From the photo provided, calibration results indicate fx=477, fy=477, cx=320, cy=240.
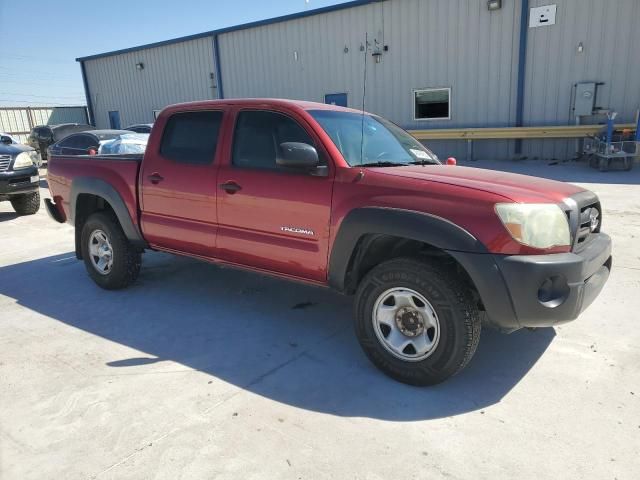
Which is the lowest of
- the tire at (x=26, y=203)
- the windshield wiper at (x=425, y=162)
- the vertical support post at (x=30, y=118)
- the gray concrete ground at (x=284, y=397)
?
the gray concrete ground at (x=284, y=397)

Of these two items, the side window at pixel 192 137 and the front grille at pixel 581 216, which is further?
the side window at pixel 192 137

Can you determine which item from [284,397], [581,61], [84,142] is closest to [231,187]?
[284,397]

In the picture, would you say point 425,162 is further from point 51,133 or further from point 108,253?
point 51,133

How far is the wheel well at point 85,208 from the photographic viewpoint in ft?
16.4

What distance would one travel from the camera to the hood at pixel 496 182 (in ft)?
9.08

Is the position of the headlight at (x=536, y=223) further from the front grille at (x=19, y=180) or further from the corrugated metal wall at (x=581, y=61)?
the corrugated metal wall at (x=581, y=61)

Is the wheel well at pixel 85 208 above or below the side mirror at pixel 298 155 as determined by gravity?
below

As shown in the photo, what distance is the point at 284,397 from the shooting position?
2893 millimetres

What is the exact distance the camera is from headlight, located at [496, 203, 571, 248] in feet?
8.57

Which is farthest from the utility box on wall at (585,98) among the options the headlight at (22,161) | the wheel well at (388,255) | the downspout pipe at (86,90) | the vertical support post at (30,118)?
the vertical support post at (30,118)

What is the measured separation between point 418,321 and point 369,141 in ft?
4.72

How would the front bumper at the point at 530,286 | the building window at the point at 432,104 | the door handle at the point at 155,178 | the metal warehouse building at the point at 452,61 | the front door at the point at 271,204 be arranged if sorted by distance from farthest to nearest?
the building window at the point at 432,104 → the metal warehouse building at the point at 452,61 → the door handle at the point at 155,178 → the front door at the point at 271,204 → the front bumper at the point at 530,286

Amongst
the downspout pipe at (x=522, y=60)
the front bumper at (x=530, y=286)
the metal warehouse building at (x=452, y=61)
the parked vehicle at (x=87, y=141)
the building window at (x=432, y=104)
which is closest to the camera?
the front bumper at (x=530, y=286)

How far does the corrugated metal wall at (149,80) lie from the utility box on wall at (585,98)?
45.4 feet
